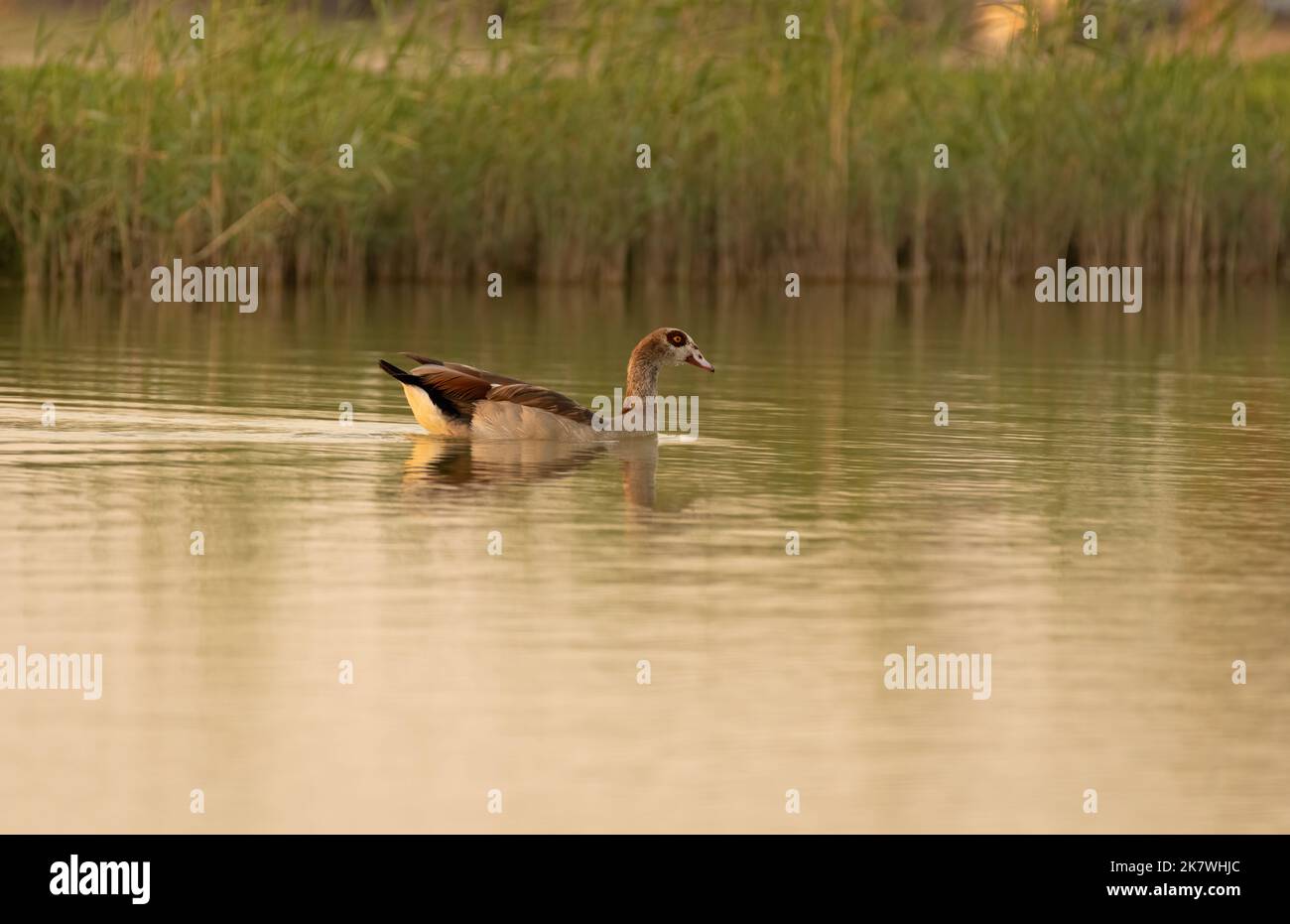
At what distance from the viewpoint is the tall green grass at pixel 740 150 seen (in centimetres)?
2672

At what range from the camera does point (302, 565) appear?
9.38 meters

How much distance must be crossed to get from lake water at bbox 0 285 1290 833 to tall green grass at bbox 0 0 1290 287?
32.0ft

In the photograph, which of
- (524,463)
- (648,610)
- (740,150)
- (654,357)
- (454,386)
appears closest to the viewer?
(648,610)

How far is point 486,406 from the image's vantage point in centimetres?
1348

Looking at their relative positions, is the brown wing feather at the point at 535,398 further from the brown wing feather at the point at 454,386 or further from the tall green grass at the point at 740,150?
the tall green grass at the point at 740,150

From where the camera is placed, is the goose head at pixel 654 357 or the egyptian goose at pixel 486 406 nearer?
the egyptian goose at pixel 486 406

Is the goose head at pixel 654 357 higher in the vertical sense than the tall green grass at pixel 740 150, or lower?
lower

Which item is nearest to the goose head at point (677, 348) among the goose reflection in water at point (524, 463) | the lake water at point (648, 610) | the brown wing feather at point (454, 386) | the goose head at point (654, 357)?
the goose head at point (654, 357)

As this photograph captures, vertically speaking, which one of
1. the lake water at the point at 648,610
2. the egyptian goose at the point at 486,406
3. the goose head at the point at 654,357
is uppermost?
the goose head at the point at 654,357

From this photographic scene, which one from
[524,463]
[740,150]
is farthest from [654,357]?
[740,150]

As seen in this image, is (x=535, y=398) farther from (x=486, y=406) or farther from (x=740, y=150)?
(x=740, y=150)

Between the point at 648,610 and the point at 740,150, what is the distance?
801 inches

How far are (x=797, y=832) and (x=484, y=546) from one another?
3.98 meters

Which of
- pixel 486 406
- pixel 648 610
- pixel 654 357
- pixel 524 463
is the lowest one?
pixel 648 610
